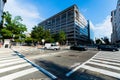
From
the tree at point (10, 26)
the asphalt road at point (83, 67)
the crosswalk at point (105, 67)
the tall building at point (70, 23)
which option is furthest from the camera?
the tall building at point (70, 23)

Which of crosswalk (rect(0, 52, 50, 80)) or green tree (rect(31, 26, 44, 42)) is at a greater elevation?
green tree (rect(31, 26, 44, 42))

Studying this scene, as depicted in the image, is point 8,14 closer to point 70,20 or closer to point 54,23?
point 70,20

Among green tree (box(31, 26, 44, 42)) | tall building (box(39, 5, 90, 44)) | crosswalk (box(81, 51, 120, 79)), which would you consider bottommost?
crosswalk (box(81, 51, 120, 79))

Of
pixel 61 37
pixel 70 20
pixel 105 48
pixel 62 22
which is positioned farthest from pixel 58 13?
pixel 105 48

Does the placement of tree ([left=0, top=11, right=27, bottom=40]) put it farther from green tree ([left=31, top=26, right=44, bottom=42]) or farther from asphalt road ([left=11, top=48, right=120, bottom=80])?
asphalt road ([left=11, top=48, right=120, bottom=80])

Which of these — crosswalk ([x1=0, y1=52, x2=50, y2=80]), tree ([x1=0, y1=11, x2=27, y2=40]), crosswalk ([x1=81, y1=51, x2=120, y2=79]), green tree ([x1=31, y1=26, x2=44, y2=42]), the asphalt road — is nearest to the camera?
crosswalk ([x1=0, y1=52, x2=50, y2=80])

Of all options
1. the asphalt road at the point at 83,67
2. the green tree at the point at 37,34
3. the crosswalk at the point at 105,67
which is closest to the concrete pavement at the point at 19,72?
the asphalt road at the point at 83,67

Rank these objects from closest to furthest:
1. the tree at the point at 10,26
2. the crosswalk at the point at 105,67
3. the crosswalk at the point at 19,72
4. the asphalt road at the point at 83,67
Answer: the crosswalk at the point at 19,72 < the asphalt road at the point at 83,67 < the crosswalk at the point at 105,67 < the tree at the point at 10,26

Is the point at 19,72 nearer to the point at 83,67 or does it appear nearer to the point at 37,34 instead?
the point at 83,67

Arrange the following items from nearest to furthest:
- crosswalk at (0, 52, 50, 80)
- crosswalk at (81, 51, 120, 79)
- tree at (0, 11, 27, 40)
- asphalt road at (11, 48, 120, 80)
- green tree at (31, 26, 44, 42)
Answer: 1. crosswalk at (0, 52, 50, 80)
2. asphalt road at (11, 48, 120, 80)
3. crosswalk at (81, 51, 120, 79)
4. tree at (0, 11, 27, 40)
5. green tree at (31, 26, 44, 42)

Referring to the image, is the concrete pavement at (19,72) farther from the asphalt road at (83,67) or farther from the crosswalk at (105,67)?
the crosswalk at (105,67)

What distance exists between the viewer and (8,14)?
44375 mm

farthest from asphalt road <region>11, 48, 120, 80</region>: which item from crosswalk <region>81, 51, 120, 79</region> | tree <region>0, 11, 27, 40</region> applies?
tree <region>0, 11, 27, 40</region>

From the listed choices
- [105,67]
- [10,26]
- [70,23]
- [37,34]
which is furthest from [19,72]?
[70,23]
